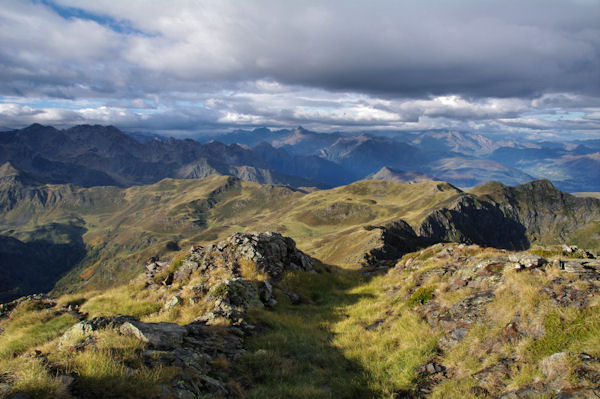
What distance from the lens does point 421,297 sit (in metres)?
15.4

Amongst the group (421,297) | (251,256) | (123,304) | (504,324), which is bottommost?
(123,304)

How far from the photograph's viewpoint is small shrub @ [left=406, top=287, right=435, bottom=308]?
49.7 ft

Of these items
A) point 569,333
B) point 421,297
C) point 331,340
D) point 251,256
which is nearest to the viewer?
point 569,333

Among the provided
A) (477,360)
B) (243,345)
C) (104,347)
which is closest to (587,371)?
(477,360)

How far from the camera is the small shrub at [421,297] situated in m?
15.1

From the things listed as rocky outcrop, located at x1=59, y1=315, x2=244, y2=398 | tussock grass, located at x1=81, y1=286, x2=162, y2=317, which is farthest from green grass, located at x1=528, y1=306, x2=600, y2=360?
tussock grass, located at x1=81, y1=286, x2=162, y2=317

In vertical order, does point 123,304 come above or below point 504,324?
below

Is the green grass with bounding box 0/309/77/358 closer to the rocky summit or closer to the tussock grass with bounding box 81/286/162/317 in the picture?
the rocky summit

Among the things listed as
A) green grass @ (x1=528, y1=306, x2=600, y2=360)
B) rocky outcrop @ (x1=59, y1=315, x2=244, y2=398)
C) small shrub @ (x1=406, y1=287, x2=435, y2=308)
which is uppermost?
green grass @ (x1=528, y1=306, x2=600, y2=360)

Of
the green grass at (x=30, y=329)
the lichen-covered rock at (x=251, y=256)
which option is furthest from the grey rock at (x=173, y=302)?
the green grass at (x=30, y=329)

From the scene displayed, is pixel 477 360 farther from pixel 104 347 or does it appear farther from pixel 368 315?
pixel 104 347

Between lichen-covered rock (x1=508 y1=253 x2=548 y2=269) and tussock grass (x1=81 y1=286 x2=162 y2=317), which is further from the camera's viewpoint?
tussock grass (x1=81 y1=286 x2=162 y2=317)

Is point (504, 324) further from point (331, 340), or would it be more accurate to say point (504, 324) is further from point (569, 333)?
point (331, 340)

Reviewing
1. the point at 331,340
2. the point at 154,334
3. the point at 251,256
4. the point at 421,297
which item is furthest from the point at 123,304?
the point at 421,297
